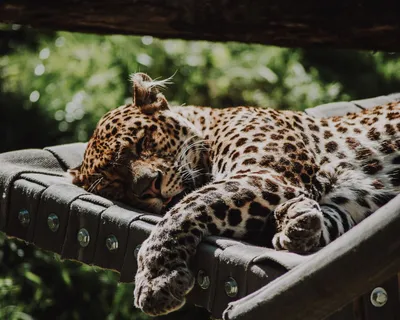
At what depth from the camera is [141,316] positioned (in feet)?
24.6

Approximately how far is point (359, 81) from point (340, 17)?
17.5ft

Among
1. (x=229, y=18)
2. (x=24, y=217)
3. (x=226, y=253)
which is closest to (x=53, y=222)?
(x=24, y=217)

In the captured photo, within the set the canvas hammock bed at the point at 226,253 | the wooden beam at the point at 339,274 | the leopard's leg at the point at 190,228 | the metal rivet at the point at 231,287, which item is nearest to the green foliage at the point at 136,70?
the canvas hammock bed at the point at 226,253

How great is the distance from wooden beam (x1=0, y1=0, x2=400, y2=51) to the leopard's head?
356 millimetres

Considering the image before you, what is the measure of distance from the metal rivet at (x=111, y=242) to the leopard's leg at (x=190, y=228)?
273 millimetres

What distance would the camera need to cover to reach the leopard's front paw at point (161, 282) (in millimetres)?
3299

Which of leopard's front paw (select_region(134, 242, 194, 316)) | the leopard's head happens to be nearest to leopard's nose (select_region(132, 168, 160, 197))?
the leopard's head

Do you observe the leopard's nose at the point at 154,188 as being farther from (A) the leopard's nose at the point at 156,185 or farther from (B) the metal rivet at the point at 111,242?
(B) the metal rivet at the point at 111,242

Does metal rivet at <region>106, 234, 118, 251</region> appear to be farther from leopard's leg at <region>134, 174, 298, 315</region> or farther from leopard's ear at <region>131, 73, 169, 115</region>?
leopard's ear at <region>131, 73, 169, 115</region>

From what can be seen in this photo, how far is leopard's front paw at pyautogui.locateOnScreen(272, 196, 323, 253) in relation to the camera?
132 inches

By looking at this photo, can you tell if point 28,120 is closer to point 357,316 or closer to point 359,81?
point 359,81

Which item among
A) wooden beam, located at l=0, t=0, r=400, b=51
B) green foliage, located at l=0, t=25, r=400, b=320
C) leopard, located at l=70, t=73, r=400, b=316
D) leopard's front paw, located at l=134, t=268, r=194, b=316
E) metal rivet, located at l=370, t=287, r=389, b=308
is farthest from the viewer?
green foliage, located at l=0, t=25, r=400, b=320

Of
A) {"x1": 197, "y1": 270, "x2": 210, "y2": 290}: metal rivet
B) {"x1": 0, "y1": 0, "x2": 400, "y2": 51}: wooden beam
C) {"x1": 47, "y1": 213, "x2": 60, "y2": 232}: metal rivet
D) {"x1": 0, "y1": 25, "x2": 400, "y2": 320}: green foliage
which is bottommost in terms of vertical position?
{"x1": 0, "y1": 25, "x2": 400, "y2": 320}: green foliage

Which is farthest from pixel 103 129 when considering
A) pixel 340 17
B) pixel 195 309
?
pixel 195 309
